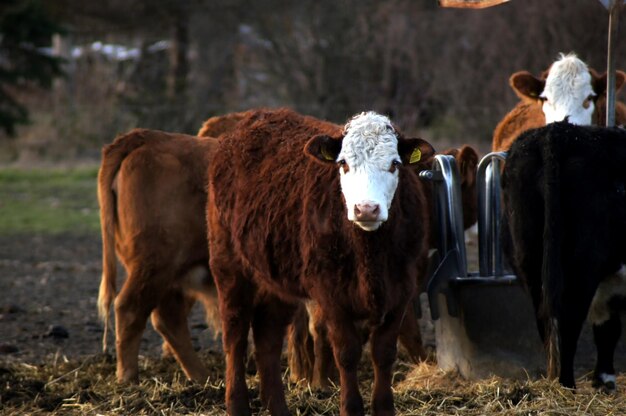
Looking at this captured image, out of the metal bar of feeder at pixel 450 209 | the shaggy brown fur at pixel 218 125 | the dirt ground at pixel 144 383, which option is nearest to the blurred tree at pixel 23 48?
the dirt ground at pixel 144 383

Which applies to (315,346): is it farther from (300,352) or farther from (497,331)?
(497,331)

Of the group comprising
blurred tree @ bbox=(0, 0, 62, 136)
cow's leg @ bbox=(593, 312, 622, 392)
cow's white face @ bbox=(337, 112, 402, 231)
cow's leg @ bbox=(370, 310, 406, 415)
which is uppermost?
blurred tree @ bbox=(0, 0, 62, 136)

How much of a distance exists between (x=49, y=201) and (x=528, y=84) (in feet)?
34.8

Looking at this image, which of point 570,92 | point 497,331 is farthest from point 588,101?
point 497,331

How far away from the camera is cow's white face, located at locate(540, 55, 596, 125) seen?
8.33 metres

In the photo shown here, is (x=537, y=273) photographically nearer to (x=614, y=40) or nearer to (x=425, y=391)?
(x=425, y=391)

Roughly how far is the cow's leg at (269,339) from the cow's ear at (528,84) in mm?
3629

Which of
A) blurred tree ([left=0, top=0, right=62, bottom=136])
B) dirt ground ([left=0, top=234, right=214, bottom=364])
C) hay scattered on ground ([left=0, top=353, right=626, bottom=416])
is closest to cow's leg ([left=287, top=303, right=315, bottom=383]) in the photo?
hay scattered on ground ([left=0, top=353, right=626, bottom=416])

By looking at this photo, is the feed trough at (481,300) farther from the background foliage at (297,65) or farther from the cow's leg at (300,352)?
the background foliage at (297,65)

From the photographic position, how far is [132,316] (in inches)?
286

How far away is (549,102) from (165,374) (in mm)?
3529

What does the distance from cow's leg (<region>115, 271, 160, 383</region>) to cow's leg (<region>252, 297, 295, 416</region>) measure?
137 centimetres

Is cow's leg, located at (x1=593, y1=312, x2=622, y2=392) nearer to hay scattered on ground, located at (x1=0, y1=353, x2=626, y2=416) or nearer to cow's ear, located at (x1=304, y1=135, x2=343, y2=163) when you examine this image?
hay scattered on ground, located at (x1=0, y1=353, x2=626, y2=416)

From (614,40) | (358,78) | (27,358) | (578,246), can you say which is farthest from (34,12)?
(578,246)
